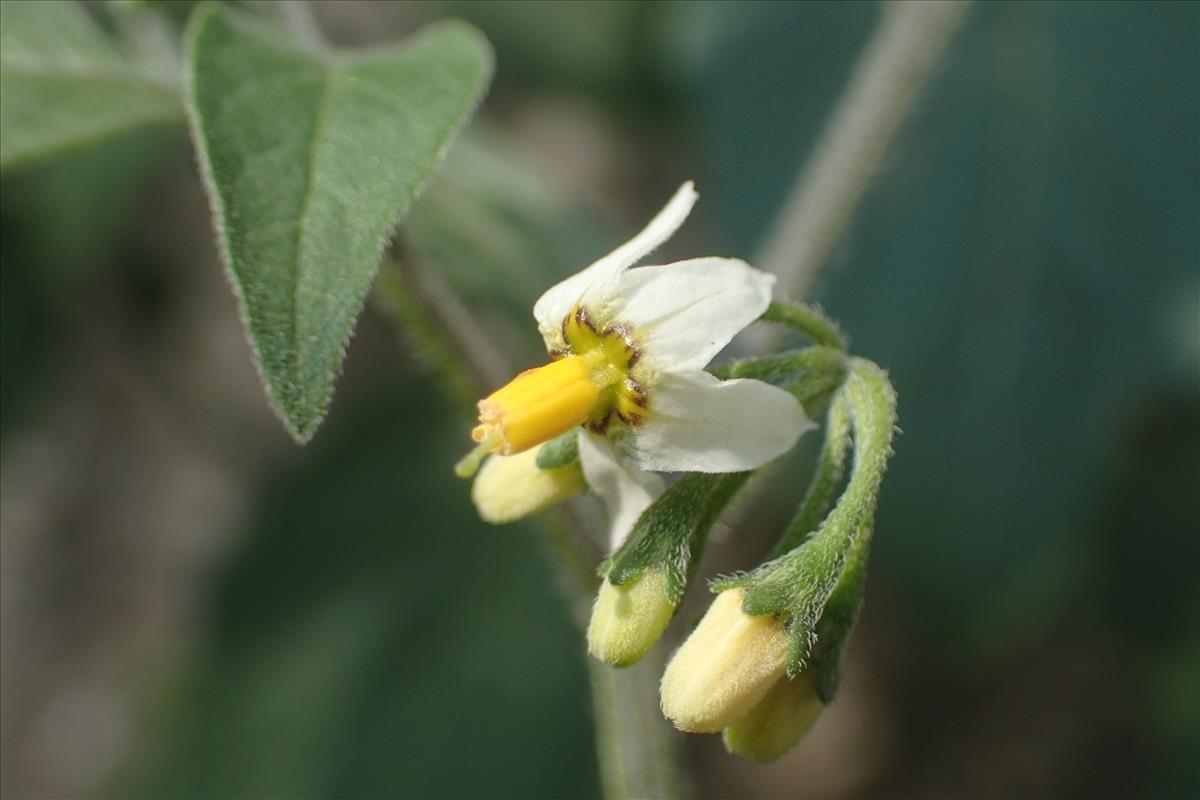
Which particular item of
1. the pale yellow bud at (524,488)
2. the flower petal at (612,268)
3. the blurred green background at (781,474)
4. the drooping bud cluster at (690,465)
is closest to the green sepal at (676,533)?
the drooping bud cluster at (690,465)

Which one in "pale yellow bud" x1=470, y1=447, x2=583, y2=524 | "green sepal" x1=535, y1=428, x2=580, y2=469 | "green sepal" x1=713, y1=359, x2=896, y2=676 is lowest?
"pale yellow bud" x1=470, y1=447, x2=583, y2=524

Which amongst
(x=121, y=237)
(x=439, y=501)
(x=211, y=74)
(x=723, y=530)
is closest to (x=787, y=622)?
(x=723, y=530)

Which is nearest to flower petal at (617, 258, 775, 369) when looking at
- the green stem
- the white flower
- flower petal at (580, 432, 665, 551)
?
the white flower

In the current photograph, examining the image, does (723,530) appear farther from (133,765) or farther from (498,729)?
(133,765)

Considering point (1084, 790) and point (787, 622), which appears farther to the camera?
point (1084, 790)

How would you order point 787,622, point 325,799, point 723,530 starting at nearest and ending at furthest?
point 787,622 < point 723,530 < point 325,799

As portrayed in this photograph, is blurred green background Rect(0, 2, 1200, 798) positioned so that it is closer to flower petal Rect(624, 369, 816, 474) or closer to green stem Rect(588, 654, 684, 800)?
green stem Rect(588, 654, 684, 800)

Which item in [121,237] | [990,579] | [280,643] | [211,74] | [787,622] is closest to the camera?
[787,622]
